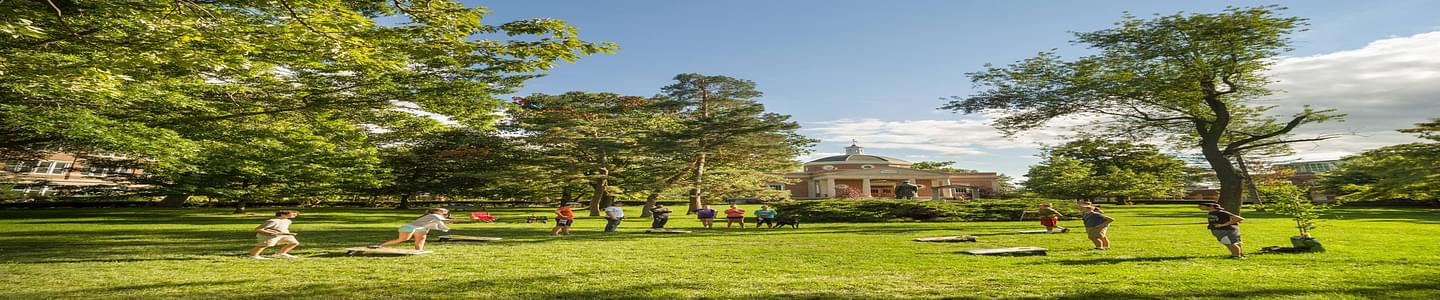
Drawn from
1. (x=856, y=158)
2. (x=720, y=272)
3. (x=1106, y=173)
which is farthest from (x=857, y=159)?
(x=720, y=272)

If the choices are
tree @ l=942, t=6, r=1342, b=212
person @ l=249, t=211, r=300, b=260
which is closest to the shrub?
tree @ l=942, t=6, r=1342, b=212

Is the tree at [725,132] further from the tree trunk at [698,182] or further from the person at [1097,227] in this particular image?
the person at [1097,227]

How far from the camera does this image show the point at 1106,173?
52.0 meters

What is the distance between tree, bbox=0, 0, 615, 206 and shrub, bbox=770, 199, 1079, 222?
39.4 ft

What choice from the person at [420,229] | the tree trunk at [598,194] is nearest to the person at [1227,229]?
the person at [420,229]

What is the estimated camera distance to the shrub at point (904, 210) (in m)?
25.2

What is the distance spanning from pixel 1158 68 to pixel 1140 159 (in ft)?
109

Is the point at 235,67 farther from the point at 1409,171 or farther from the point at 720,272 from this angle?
the point at 1409,171

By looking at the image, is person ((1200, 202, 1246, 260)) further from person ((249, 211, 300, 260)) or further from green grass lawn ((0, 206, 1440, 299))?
person ((249, 211, 300, 260))

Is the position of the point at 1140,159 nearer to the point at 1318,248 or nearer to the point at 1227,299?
the point at 1318,248

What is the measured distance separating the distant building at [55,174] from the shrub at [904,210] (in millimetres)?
31835

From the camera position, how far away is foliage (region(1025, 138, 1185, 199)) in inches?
1893

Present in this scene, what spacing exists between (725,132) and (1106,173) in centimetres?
3720

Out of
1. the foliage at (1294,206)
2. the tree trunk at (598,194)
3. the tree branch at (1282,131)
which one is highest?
the tree branch at (1282,131)
